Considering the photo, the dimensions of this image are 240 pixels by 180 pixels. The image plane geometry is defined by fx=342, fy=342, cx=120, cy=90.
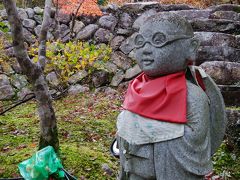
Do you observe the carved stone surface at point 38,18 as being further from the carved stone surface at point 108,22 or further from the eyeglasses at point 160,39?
the eyeglasses at point 160,39

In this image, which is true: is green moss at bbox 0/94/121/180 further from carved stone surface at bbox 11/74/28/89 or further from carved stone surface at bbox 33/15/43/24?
carved stone surface at bbox 33/15/43/24

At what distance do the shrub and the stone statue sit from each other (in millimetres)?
6383

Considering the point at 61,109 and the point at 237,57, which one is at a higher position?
the point at 237,57

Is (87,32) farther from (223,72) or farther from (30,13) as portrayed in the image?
(223,72)

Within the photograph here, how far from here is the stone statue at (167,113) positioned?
2.27 m

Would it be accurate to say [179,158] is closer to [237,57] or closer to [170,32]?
[170,32]

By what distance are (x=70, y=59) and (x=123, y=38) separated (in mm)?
2393

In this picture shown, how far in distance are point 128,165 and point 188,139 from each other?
47 centimetres

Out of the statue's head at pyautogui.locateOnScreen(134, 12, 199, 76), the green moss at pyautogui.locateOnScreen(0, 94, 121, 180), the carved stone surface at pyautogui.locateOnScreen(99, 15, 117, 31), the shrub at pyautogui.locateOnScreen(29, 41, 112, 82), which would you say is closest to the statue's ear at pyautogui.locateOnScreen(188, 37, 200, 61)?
the statue's head at pyautogui.locateOnScreen(134, 12, 199, 76)

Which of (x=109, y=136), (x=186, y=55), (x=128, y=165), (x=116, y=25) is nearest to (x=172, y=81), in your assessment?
(x=186, y=55)

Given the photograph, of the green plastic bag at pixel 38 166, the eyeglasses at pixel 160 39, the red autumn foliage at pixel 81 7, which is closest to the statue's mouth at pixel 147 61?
the eyeglasses at pixel 160 39

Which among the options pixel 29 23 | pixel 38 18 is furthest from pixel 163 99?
pixel 38 18

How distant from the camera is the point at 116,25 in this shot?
10898 mm

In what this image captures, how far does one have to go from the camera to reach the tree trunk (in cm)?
393
